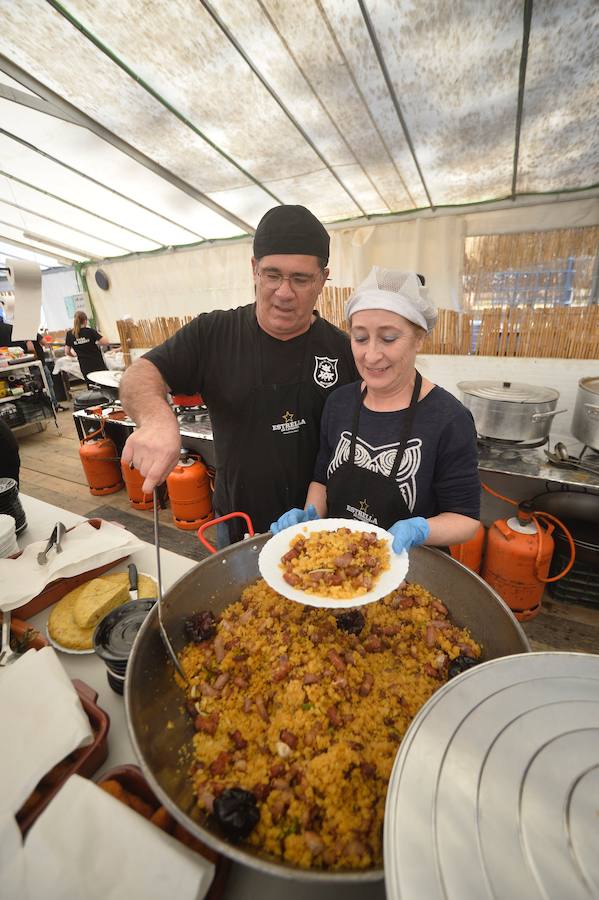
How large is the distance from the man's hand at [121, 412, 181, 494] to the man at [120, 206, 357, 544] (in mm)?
550

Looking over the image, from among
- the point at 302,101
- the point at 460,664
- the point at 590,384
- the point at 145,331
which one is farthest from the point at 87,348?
the point at 460,664

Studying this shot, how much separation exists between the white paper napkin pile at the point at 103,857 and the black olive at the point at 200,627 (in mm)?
507

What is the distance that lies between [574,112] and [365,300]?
279 centimetres

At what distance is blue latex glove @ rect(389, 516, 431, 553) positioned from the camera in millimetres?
1286

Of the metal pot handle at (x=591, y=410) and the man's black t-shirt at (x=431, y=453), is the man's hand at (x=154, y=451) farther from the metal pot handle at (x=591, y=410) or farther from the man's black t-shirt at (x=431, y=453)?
the metal pot handle at (x=591, y=410)

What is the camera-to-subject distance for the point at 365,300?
4.99 feet

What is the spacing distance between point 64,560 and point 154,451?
76cm

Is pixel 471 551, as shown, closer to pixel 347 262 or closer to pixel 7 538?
pixel 7 538

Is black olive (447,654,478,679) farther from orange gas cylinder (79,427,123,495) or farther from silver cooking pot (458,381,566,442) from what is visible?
orange gas cylinder (79,427,123,495)

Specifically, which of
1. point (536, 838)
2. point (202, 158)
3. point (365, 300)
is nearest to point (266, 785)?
point (536, 838)

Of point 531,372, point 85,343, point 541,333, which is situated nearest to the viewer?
point 541,333

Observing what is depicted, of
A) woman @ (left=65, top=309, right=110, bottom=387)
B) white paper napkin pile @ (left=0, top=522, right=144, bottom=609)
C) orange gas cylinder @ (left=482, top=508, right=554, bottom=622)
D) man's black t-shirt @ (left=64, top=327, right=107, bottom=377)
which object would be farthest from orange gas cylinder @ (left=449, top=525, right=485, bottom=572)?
man's black t-shirt @ (left=64, top=327, right=107, bottom=377)

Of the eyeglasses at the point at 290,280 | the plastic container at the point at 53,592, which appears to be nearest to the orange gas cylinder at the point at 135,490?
the plastic container at the point at 53,592

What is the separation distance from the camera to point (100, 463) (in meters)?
5.14
